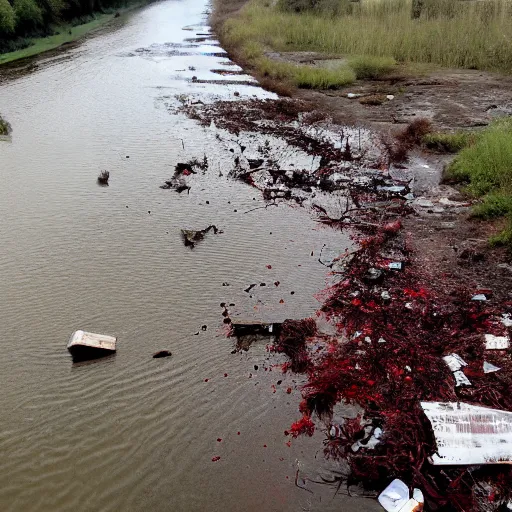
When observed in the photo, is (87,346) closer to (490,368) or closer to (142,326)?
(142,326)

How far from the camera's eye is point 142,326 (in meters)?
5.30

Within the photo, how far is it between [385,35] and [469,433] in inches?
633

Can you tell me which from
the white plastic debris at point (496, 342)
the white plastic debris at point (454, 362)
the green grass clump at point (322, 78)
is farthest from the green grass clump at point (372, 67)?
the white plastic debris at point (454, 362)

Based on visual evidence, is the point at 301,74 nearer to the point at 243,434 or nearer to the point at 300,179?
the point at 300,179

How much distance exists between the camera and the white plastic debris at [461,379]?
4.31m

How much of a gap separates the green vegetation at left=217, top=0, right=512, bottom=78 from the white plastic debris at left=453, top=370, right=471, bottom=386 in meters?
12.9

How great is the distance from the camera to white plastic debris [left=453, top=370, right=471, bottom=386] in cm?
431

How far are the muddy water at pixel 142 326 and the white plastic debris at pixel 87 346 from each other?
0.38 ft

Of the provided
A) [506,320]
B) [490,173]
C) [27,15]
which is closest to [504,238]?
[506,320]

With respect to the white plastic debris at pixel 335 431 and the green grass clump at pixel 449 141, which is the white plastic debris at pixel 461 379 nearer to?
the white plastic debris at pixel 335 431

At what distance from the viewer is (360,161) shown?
955cm

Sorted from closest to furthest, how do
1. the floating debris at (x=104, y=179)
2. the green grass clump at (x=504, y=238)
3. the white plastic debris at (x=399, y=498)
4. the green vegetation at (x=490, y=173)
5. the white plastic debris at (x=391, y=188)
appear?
the white plastic debris at (x=399, y=498), the green grass clump at (x=504, y=238), the green vegetation at (x=490, y=173), the white plastic debris at (x=391, y=188), the floating debris at (x=104, y=179)

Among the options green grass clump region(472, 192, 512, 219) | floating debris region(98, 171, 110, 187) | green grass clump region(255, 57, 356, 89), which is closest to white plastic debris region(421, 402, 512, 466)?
green grass clump region(472, 192, 512, 219)

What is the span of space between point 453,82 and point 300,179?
8072mm
